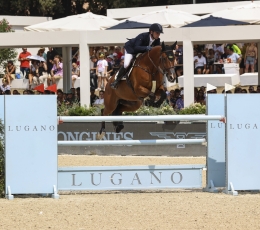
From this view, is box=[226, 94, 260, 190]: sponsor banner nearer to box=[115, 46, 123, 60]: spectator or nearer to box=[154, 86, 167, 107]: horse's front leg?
box=[154, 86, 167, 107]: horse's front leg

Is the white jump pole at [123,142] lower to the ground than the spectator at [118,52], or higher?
lower

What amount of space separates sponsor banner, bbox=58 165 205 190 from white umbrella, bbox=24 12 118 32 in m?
10.6

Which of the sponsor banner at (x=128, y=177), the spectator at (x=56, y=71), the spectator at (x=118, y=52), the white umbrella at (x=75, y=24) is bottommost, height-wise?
the sponsor banner at (x=128, y=177)

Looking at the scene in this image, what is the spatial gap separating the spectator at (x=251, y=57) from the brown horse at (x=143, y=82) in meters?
10.4

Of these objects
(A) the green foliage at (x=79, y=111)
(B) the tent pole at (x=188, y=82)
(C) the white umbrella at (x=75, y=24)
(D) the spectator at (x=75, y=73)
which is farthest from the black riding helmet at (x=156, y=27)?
(D) the spectator at (x=75, y=73)

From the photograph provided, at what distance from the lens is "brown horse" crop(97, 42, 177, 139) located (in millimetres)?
10898

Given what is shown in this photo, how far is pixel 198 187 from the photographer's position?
30.1ft

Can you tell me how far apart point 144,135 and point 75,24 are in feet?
18.8

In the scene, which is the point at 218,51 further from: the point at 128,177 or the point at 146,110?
the point at 128,177

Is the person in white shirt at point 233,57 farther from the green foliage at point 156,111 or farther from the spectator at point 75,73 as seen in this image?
the green foliage at point 156,111

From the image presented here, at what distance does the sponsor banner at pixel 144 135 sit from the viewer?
1470 centimetres

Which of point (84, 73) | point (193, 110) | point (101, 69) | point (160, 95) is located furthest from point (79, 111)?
point (101, 69)

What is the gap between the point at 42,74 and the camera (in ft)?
78.6

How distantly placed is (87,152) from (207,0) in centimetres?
2224
